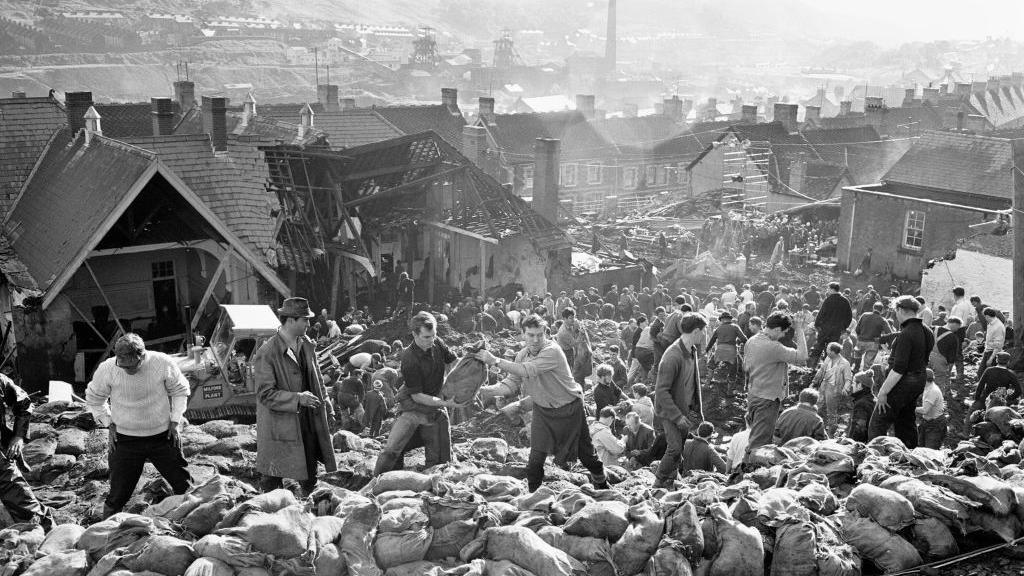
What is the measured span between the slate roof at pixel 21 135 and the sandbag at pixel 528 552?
1799 centimetres

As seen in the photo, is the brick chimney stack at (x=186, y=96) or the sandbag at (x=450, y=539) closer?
the sandbag at (x=450, y=539)

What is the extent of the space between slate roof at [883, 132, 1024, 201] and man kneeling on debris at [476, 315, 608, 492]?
85.8 ft

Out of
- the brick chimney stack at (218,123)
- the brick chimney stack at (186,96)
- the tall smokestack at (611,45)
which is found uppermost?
the tall smokestack at (611,45)

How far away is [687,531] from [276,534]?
269cm

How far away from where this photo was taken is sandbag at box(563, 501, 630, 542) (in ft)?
20.2

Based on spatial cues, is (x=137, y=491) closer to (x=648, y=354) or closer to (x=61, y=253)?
(x=648, y=354)

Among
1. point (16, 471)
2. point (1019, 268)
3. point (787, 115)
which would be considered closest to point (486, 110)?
point (787, 115)

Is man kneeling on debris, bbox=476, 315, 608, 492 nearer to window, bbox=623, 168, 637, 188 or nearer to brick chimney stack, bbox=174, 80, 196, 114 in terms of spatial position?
brick chimney stack, bbox=174, 80, 196, 114

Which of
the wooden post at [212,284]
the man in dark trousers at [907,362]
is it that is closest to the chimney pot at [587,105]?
the wooden post at [212,284]

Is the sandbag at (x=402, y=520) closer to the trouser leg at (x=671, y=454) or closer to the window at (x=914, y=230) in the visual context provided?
the trouser leg at (x=671, y=454)

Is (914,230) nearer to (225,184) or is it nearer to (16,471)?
(225,184)

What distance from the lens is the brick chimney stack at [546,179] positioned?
3134 centimetres

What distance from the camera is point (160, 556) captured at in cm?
559

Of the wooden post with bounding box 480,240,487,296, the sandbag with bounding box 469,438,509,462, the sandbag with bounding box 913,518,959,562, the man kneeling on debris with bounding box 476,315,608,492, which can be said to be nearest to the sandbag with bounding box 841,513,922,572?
the sandbag with bounding box 913,518,959,562
